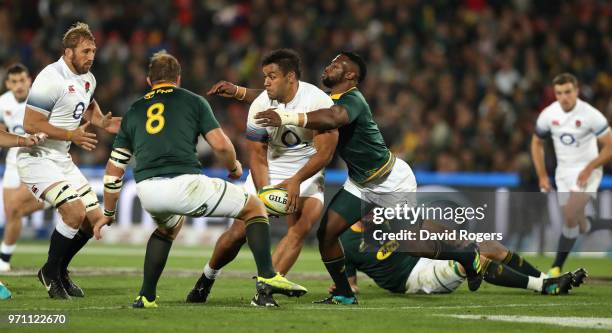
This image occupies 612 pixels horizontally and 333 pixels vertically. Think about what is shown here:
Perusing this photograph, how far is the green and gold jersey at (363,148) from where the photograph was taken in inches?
382

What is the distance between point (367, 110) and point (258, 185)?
4.19 feet

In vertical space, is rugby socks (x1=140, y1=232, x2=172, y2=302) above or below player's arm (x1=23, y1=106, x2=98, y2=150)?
below

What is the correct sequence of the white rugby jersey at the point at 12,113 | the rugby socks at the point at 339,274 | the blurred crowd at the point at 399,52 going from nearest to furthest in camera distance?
the rugby socks at the point at 339,274, the white rugby jersey at the point at 12,113, the blurred crowd at the point at 399,52

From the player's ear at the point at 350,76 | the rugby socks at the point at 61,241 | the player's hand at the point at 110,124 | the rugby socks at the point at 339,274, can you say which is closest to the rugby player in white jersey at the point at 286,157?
the player's ear at the point at 350,76

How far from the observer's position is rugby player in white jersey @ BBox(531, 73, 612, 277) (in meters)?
13.4

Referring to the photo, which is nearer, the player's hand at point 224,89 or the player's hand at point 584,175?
the player's hand at point 224,89

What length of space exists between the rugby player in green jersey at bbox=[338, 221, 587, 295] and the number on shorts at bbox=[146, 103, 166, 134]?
2.99m

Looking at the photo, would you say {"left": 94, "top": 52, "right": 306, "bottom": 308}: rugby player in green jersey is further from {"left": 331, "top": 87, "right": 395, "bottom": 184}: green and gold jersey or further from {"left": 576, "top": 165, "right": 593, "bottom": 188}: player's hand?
{"left": 576, "top": 165, "right": 593, "bottom": 188}: player's hand

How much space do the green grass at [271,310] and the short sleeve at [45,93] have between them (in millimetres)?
1790

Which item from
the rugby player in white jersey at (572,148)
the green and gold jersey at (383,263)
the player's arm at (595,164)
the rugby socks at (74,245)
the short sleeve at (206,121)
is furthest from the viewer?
the rugby player in white jersey at (572,148)

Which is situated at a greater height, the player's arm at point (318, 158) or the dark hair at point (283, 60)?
the dark hair at point (283, 60)

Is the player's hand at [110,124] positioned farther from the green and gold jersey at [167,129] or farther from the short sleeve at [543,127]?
the short sleeve at [543,127]

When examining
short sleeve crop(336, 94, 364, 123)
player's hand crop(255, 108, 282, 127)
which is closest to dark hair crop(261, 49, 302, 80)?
short sleeve crop(336, 94, 364, 123)

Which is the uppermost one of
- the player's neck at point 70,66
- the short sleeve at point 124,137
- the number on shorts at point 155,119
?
the player's neck at point 70,66
